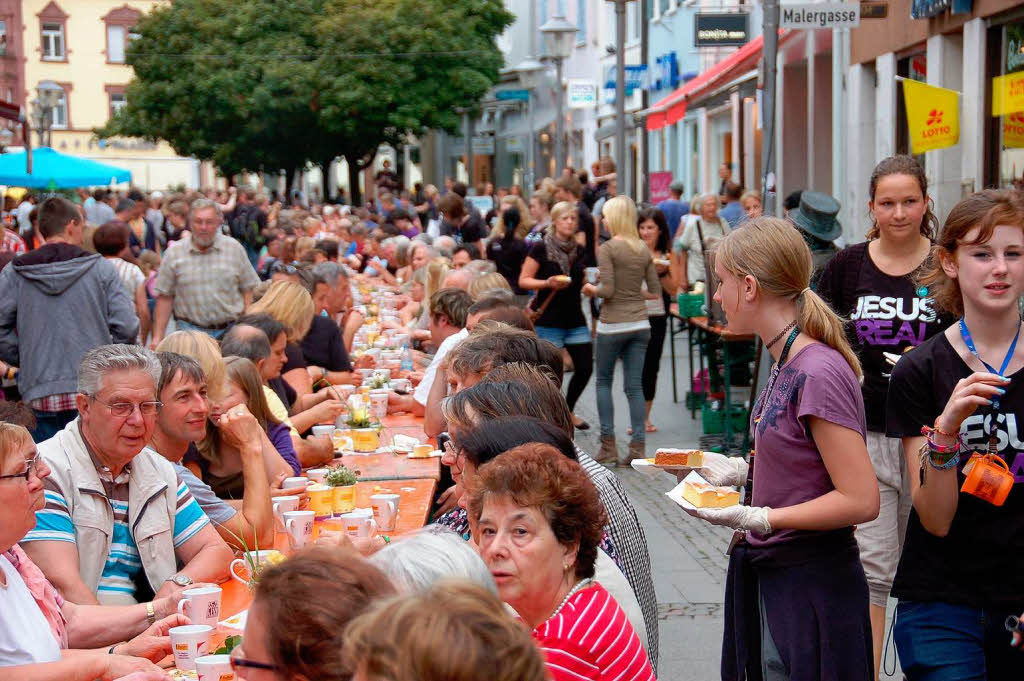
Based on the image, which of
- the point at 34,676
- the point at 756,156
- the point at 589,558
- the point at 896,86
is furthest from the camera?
the point at 756,156

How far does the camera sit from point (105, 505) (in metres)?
4.29

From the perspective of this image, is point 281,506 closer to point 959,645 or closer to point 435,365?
point 435,365

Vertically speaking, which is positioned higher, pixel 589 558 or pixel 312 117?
pixel 312 117

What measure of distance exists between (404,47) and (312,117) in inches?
125

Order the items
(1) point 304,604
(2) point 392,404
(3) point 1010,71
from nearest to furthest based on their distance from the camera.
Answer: (1) point 304,604, (2) point 392,404, (3) point 1010,71

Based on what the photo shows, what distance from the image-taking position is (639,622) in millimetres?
3164

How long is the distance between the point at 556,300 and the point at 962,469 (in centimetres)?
745

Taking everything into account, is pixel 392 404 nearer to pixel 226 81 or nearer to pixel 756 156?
pixel 756 156

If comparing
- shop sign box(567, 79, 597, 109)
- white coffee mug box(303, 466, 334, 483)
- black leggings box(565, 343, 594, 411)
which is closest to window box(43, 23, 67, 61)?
shop sign box(567, 79, 597, 109)

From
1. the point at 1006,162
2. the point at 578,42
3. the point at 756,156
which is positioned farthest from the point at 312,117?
the point at 1006,162

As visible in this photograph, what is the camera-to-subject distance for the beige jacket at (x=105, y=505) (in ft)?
13.8

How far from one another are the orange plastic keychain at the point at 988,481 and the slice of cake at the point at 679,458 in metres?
1.01

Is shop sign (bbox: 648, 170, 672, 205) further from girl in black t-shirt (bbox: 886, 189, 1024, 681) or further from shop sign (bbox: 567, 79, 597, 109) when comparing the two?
girl in black t-shirt (bbox: 886, 189, 1024, 681)

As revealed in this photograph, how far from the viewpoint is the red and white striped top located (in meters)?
2.74
